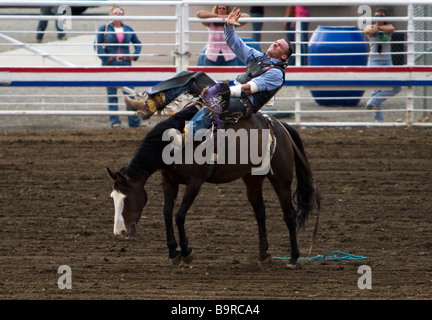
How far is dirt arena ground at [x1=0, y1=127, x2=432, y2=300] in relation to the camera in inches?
244

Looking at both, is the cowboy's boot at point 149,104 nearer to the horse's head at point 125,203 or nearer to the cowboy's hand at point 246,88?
the horse's head at point 125,203

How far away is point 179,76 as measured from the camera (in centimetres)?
663

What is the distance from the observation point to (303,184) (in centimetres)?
745

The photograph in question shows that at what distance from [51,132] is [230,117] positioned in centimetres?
674

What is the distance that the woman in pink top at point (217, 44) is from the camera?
12.8 m

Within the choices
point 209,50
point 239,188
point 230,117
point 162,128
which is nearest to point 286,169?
point 230,117

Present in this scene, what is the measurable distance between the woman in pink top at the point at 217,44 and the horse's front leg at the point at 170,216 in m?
6.39

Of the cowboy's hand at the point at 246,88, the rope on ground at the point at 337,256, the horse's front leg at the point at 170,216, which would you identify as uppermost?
the cowboy's hand at the point at 246,88

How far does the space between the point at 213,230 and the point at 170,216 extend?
1523mm

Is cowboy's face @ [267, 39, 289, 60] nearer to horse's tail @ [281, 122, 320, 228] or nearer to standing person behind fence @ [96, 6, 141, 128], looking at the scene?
horse's tail @ [281, 122, 320, 228]

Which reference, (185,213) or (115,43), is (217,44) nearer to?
(115,43)

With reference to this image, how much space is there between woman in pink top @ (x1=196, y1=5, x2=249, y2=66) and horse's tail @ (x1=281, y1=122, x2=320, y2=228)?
18.5 feet

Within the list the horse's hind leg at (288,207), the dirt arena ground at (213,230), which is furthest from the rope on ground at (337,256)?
the horse's hind leg at (288,207)

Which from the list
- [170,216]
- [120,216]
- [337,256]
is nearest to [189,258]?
[170,216]
